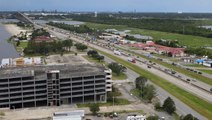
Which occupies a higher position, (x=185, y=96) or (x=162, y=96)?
(x=185, y=96)

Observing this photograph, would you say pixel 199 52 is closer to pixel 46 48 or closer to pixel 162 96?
pixel 46 48

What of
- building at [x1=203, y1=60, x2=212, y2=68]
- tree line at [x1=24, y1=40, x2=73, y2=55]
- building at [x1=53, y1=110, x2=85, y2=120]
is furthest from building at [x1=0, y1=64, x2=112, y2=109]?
tree line at [x1=24, y1=40, x2=73, y2=55]

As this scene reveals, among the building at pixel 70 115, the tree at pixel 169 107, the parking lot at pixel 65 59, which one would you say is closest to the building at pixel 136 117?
the tree at pixel 169 107

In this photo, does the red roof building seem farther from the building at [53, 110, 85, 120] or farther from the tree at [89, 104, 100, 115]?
the building at [53, 110, 85, 120]

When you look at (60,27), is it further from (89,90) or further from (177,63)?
(89,90)

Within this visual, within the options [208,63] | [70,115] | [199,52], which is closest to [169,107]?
[70,115]

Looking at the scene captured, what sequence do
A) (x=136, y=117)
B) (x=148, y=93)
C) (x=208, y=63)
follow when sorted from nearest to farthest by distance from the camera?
(x=136, y=117), (x=148, y=93), (x=208, y=63)
